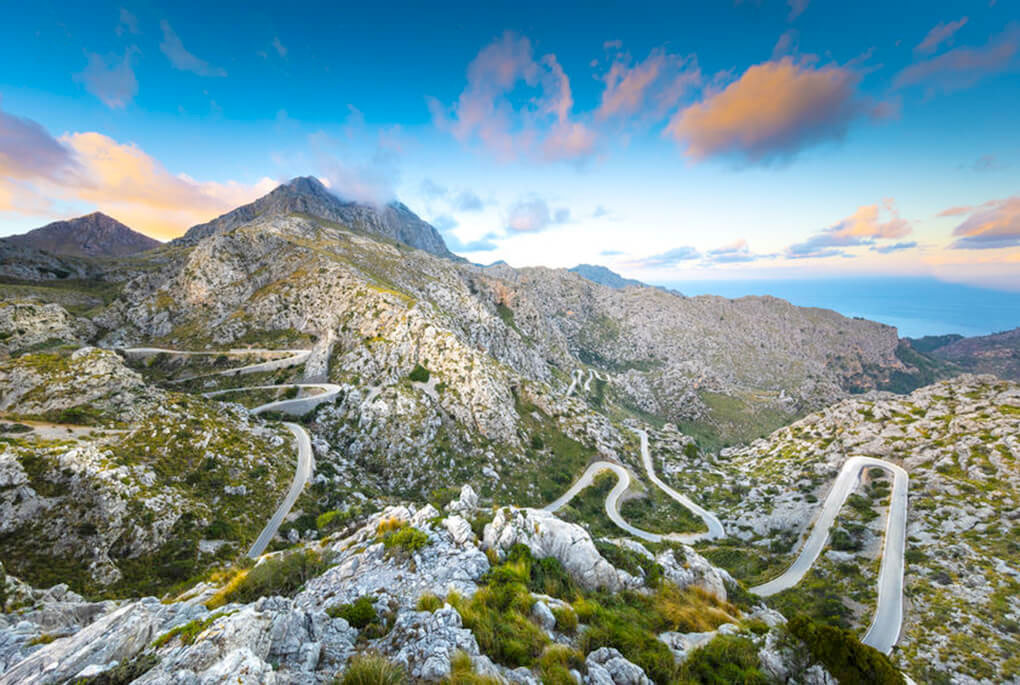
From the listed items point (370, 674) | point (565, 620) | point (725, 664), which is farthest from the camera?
point (565, 620)

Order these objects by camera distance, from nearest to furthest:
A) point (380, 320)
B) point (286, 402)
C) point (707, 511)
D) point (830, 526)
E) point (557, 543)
A: point (557, 543) < point (830, 526) < point (286, 402) < point (707, 511) < point (380, 320)

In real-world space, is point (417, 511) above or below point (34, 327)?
below

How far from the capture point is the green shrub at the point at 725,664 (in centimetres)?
1227

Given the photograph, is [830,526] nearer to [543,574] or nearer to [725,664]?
[725,664]

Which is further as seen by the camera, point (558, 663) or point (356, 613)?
point (356, 613)

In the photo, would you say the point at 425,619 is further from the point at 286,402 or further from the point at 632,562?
the point at 286,402

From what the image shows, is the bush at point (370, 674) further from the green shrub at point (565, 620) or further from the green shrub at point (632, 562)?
the green shrub at point (632, 562)

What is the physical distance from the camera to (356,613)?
1191 cm

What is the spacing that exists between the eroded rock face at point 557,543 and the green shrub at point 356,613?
7.73 metres

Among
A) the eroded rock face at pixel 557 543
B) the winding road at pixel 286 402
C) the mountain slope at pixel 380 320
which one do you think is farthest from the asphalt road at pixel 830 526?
the winding road at pixel 286 402

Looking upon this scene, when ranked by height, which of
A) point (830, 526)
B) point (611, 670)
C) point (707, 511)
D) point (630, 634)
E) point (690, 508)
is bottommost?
point (707, 511)

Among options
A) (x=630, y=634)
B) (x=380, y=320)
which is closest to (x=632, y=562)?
(x=630, y=634)

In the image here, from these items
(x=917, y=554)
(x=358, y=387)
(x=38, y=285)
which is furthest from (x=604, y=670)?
(x=38, y=285)

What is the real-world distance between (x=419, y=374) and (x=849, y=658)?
214 feet
